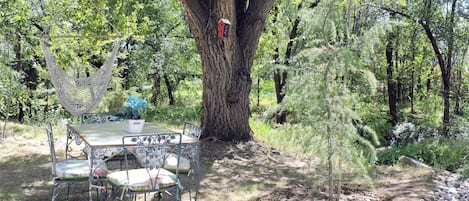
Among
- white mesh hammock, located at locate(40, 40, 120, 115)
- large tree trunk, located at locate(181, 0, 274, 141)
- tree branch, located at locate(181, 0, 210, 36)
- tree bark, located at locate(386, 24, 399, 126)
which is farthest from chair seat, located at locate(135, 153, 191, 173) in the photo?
tree bark, located at locate(386, 24, 399, 126)

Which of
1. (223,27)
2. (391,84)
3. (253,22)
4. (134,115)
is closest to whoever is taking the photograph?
(134,115)

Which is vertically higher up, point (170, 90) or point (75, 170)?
point (170, 90)

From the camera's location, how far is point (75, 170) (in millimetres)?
2846

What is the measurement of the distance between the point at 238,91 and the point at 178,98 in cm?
678

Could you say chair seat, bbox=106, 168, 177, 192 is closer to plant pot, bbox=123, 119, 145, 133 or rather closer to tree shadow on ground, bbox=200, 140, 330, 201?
plant pot, bbox=123, 119, 145, 133

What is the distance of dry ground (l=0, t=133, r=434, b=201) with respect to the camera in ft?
11.2

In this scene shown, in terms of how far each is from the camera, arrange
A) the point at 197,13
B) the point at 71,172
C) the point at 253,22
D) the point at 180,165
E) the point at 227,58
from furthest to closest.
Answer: the point at 253,22
the point at 227,58
the point at 197,13
the point at 180,165
the point at 71,172

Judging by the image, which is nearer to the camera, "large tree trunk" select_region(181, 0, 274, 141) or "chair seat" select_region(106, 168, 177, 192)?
"chair seat" select_region(106, 168, 177, 192)

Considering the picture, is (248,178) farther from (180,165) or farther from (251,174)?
(180,165)

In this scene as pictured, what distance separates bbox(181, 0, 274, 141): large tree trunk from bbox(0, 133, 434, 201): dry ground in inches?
11.0

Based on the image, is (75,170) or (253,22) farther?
(253,22)

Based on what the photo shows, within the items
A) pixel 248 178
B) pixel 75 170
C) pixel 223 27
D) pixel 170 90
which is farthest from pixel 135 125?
pixel 170 90

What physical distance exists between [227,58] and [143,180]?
264 cm

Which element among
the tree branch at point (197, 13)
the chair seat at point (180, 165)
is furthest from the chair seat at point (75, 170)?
the tree branch at point (197, 13)
